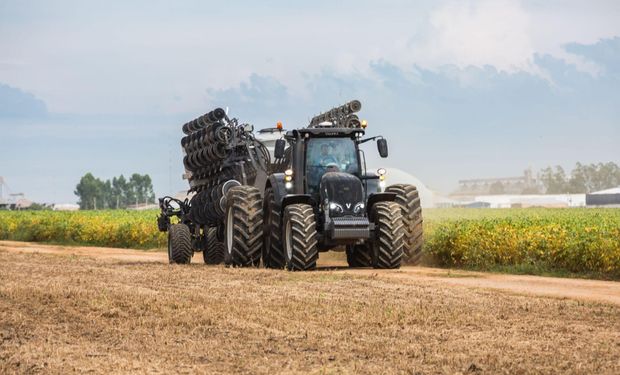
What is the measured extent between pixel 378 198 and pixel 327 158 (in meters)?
1.42

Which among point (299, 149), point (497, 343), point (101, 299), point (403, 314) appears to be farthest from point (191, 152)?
point (497, 343)

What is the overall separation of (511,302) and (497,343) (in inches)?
163

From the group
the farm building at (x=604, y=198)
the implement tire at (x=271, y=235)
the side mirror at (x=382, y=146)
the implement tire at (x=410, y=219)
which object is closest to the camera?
the side mirror at (x=382, y=146)

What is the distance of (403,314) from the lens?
549 inches

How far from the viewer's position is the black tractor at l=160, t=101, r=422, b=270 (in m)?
22.3

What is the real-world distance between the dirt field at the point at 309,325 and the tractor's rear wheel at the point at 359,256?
Answer: 4164 millimetres

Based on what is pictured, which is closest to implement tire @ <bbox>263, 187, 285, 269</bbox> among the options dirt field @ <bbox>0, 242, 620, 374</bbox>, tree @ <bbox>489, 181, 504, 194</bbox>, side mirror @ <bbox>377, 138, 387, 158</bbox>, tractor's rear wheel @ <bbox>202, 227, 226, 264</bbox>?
side mirror @ <bbox>377, 138, 387, 158</bbox>

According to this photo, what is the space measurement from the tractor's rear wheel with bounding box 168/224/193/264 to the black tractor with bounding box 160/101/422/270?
87.8 inches

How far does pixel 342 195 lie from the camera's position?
73.8ft

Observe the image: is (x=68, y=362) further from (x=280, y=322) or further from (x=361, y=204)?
(x=361, y=204)

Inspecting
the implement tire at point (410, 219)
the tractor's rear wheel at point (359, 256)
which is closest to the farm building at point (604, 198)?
the implement tire at point (410, 219)

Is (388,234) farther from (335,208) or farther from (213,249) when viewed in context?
→ (213,249)

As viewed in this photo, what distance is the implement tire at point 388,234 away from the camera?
22469 mm

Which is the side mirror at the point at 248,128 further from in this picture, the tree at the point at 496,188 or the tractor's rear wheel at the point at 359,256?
the tree at the point at 496,188
